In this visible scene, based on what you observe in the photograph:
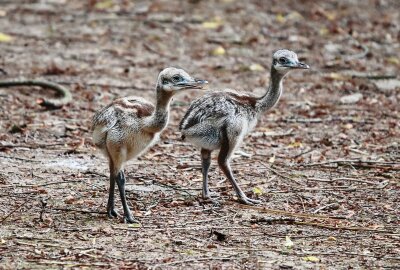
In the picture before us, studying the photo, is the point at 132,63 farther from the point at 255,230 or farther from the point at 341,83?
the point at 255,230

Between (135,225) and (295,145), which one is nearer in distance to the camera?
(135,225)

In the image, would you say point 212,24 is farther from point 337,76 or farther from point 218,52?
point 337,76

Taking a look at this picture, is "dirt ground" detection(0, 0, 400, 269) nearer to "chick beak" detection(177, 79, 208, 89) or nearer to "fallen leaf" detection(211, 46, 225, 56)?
"fallen leaf" detection(211, 46, 225, 56)

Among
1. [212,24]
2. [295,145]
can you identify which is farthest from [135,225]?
[212,24]

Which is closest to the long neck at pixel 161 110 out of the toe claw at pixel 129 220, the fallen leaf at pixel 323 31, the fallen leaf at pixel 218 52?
the toe claw at pixel 129 220

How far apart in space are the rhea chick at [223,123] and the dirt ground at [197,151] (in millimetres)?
336

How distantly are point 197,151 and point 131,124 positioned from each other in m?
2.59

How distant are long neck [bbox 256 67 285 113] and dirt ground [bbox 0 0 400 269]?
0.80 m

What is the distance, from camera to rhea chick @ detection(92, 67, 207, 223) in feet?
24.5

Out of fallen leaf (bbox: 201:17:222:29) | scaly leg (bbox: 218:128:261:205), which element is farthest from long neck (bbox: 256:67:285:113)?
fallen leaf (bbox: 201:17:222:29)

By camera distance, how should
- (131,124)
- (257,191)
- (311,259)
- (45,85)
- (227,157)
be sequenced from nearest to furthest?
(311,259) < (131,124) < (227,157) < (257,191) < (45,85)

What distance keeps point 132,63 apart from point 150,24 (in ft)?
7.99

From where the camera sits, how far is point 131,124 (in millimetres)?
7633

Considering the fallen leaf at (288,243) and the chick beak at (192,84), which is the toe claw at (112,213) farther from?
the fallen leaf at (288,243)
